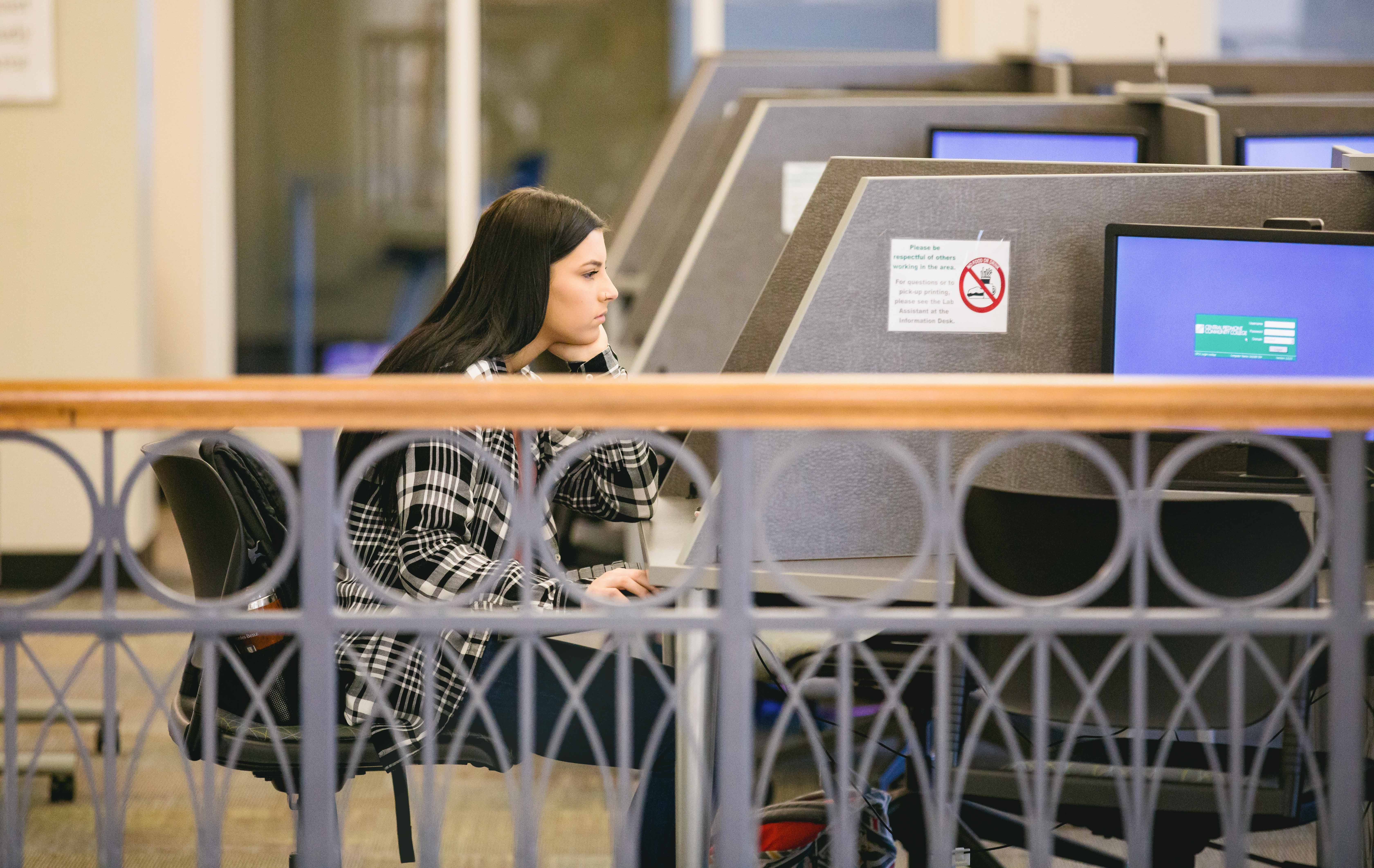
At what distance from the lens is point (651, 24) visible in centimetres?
564

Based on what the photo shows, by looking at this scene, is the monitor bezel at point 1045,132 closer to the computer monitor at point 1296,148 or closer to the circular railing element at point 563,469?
the computer monitor at point 1296,148

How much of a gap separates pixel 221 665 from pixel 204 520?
0.66 feet

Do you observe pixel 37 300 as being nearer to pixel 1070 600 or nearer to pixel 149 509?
pixel 149 509

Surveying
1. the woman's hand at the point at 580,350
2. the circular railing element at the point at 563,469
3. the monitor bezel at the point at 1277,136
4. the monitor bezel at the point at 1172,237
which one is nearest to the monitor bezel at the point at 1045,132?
the monitor bezel at the point at 1277,136

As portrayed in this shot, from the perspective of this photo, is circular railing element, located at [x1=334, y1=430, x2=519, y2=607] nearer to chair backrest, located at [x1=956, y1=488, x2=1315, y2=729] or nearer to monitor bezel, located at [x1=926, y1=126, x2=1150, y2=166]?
chair backrest, located at [x1=956, y1=488, x2=1315, y2=729]

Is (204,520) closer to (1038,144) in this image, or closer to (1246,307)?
(1246,307)

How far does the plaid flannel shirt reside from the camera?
1.58m

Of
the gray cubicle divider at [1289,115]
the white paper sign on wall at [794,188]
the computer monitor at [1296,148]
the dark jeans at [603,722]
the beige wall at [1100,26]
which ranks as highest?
the beige wall at [1100,26]

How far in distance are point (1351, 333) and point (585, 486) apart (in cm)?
111

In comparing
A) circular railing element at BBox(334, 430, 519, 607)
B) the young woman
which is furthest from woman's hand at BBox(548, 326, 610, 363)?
circular railing element at BBox(334, 430, 519, 607)

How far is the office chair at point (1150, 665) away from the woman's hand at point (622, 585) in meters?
0.41

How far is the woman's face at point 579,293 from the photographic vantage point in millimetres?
1759

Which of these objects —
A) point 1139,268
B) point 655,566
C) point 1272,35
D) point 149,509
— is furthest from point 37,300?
point 1272,35

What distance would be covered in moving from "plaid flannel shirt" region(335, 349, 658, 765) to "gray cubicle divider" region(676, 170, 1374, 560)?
264mm
